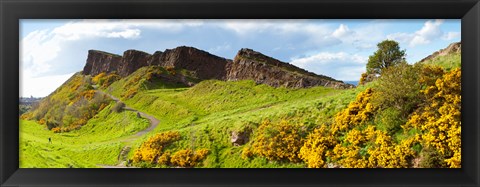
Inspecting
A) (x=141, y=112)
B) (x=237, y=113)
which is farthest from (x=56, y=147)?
(x=237, y=113)

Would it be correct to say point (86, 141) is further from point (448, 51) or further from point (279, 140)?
point (448, 51)

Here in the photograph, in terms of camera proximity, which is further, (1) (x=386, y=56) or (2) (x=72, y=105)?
(2) (x=72, y=105)

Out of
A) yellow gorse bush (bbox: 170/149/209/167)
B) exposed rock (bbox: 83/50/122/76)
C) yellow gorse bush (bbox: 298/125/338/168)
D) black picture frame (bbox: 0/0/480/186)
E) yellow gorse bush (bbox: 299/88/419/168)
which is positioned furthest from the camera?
exposed rock (bbox: 83/50/122/76)

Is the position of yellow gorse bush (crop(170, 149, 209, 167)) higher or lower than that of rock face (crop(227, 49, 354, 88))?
lower

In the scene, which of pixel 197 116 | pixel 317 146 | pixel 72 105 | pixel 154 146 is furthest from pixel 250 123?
pixel 72 105

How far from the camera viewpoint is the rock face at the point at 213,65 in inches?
153

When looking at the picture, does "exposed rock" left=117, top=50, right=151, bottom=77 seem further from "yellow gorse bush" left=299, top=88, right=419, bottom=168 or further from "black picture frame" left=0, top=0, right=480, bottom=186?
"yellow gorse bush" left=299, top=88, right=419, bottom=168

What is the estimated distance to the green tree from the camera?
3619mm

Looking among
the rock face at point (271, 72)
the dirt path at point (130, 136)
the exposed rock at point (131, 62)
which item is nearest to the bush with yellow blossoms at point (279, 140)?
the rock face at point (271, 72)

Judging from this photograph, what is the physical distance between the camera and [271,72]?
3.95m

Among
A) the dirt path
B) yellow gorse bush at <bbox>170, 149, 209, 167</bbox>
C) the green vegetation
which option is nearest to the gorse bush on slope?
the green vegetation
